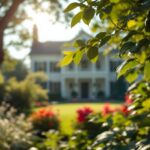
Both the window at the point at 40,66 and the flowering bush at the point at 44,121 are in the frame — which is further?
the window at the point at 40,66

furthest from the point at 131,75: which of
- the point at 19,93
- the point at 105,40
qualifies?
the point at 19,93

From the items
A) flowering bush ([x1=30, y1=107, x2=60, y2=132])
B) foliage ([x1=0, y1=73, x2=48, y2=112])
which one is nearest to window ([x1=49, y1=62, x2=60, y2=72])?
foliage ([x1=0, y1=73, x2=48, y2=112])

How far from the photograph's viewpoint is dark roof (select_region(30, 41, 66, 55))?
2397 inches

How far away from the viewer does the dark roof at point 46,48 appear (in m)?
60.9

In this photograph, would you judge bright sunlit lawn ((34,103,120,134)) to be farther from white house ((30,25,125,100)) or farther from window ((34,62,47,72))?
window ((34,62,47,72))

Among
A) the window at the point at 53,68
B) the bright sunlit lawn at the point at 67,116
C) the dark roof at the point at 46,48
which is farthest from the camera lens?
the dark roof at the point at 46,48

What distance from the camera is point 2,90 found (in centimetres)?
2853

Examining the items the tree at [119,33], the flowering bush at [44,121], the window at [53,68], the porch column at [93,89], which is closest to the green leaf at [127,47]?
the tree at [119,33]

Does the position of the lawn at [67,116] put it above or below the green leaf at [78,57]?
below

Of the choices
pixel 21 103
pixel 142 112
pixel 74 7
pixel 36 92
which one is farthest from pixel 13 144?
pixel 36 92

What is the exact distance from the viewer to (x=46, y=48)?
62.3 m

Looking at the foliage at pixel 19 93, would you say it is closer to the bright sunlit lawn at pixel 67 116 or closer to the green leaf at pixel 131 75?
the bright sunlit lawn at pixel 67 116

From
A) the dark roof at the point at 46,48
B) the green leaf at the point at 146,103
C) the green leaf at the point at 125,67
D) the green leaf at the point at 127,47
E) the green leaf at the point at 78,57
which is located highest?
the green leaf at the point at 127,47

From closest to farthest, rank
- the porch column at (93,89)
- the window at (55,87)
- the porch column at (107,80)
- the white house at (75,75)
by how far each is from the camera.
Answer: the porch column at (93,89) → the porch column at (107,80) → the white house at (75,75) → the window at (55,87)
